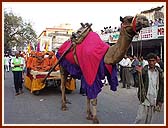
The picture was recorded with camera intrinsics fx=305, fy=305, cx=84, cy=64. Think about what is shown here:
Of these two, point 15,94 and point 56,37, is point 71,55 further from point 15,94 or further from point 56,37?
point 56,37

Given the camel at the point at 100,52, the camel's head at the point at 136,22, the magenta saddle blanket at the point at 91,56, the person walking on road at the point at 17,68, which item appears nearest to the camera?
the camel's head at the point at 136,22

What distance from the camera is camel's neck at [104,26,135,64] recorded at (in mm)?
5399

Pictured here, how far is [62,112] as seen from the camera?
25.0 feet

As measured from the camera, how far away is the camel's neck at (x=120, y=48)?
17.7 ft

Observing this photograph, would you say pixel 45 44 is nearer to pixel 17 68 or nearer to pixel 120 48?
pixel 17 68

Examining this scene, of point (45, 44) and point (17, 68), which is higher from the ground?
point (45, 44)

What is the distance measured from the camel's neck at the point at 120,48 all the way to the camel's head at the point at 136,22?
0.35ft

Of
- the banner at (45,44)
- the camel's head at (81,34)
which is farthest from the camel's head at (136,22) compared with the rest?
the banner at (45,44)

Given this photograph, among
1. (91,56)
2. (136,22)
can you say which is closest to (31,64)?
(91,56)

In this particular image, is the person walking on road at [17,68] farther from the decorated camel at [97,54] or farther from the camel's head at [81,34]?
the camel's head at [81,34]

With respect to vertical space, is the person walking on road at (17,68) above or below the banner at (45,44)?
below

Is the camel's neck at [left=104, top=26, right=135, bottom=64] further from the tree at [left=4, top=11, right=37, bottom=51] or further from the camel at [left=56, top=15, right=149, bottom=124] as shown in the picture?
the tree at [left=4, top=11, right=37, bottom=51]

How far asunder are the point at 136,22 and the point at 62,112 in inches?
136

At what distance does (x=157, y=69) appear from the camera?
546cm
